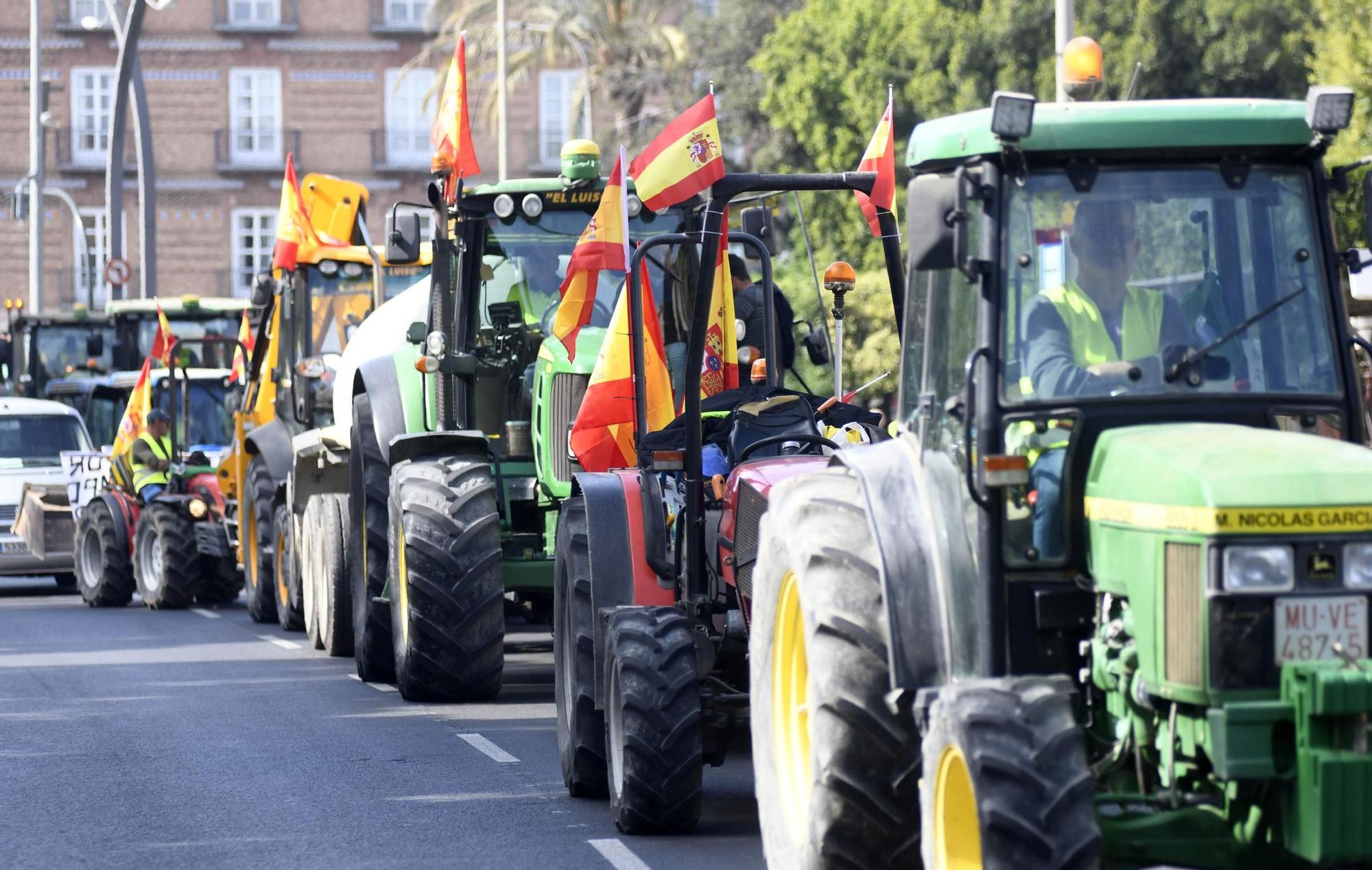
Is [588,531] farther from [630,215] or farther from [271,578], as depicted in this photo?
[271,578]

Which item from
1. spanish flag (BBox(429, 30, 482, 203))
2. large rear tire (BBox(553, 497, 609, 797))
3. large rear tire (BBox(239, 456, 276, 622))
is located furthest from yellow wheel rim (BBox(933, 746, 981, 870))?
large rear tire (BBox(239, 456, 276, 622))

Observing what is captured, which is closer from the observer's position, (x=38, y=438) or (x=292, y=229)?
(x=292, y=229)

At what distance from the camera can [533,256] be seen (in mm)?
13852

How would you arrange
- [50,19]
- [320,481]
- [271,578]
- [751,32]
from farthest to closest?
[50,19] < [751,32] < [271,578] < [320,481]

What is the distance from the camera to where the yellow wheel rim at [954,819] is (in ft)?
19.2

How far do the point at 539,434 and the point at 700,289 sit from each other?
451 cm

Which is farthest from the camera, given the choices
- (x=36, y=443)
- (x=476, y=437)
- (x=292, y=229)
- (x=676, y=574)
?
(x=36, y=443)

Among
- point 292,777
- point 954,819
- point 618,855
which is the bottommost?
point 292,777

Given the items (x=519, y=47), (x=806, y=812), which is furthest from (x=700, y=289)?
(x=519, y=47)

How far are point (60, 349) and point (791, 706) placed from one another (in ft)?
90.1

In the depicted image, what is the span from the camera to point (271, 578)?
20.1 metres

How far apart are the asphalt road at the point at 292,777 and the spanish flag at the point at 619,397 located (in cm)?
148

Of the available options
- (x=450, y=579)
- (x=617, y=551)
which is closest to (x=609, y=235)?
(x=617, y=551)

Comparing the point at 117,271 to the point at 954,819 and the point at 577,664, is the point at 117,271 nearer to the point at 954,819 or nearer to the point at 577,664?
the point at 577,664
